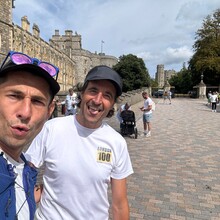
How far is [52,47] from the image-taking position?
165ft

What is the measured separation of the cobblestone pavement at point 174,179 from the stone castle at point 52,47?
1960cm

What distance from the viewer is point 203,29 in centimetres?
4362

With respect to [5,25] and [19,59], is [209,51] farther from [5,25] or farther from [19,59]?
[19,59]

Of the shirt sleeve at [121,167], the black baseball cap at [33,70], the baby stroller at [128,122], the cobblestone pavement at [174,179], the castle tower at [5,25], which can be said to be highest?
the castle tower at [5,25]

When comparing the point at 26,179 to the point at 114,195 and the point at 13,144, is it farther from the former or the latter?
the point at 114,195

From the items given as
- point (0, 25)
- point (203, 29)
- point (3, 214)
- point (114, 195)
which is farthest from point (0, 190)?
point (203, 29)

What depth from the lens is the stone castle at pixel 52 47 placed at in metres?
23.2

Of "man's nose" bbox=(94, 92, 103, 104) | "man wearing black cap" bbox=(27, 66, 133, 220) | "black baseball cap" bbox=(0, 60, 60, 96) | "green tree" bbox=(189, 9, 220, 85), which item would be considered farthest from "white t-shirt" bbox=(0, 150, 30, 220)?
"green tree" bbox=(189, 9, 220, 85)

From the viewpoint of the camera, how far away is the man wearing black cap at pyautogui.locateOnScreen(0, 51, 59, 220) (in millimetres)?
1152

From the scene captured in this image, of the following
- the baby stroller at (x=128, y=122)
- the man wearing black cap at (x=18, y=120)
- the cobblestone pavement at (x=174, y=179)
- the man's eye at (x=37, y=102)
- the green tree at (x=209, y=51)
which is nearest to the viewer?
the man wearing black cap at (x=18, y=120)

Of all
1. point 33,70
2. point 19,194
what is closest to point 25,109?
point 33,70

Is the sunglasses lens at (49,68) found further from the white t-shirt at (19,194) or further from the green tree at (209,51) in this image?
the green tree at (209,51)

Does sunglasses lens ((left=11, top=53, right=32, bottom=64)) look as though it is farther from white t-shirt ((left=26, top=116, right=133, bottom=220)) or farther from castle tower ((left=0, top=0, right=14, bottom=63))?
castle tower ((left=0, top=0, right=14, bottom=63))

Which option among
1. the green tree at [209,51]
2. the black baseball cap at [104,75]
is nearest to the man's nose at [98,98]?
the black baseball cap at [104,75]
